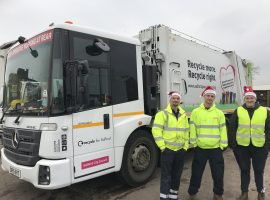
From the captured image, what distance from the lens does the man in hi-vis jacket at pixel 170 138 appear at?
4074mm

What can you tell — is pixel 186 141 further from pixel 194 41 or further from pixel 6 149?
pixel 194 41

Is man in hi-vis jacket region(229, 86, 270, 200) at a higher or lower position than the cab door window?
lower

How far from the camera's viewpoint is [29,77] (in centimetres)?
427

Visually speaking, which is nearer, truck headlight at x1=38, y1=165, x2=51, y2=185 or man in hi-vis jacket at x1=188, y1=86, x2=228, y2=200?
truck headlight at x1=38, y1=165, x2=51, y2=185

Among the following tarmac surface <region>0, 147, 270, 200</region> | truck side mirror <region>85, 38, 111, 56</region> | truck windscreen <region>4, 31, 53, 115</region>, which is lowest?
tarmac surface <region>0, 147, 270, 200</region>

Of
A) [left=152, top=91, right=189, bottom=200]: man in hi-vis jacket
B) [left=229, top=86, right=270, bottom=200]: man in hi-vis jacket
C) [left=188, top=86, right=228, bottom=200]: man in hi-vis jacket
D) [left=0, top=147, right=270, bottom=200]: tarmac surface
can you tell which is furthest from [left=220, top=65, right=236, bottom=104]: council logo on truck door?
[left=152, top=91, right=189, bottom=200]: man in hi-vis jacket

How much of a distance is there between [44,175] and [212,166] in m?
2.39

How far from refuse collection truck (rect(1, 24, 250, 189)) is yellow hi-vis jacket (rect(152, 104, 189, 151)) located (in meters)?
0.84

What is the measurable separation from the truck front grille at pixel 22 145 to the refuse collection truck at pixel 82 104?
0.01m

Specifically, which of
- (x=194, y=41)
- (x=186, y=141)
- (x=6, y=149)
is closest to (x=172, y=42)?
(x=194, y=41)

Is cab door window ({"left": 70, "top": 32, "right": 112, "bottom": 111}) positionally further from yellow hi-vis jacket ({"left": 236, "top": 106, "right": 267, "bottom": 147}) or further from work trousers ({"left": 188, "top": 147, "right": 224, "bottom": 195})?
yellow hi-vis jacket ({"left": 236, "top": 106, "right": 267, "bottom": 147})

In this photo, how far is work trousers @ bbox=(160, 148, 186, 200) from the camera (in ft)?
13.4

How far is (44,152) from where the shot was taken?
385 centimetres

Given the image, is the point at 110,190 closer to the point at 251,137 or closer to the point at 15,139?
the point at 15,139
